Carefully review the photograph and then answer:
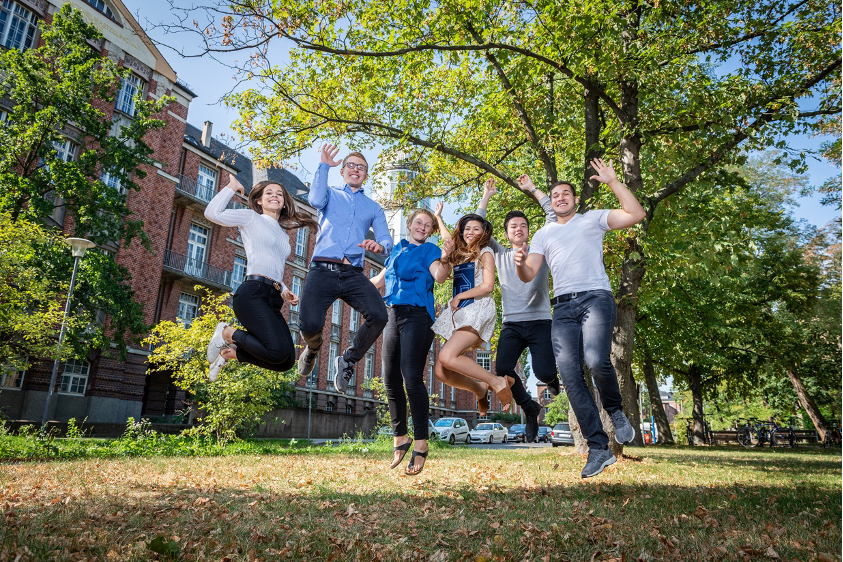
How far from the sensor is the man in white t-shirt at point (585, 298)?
4.86 meters

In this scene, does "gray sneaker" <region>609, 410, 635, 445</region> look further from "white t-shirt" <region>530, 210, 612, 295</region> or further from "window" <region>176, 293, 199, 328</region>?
"window" <region>176, 293, 199, 328</region>

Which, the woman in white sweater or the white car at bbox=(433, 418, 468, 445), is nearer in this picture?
the woman in white sweater

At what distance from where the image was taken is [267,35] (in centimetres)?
671

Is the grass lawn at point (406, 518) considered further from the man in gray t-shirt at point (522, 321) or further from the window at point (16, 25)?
the window at point (16, 25)

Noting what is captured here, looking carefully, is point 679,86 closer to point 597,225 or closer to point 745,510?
point 597,225

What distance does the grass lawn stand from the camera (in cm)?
384

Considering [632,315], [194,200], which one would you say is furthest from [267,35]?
[194,200]

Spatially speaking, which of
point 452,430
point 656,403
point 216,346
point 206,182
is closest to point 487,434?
point 452,430

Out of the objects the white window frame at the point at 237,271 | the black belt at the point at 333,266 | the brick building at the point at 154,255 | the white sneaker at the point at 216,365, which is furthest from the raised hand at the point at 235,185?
the white window frame at the point at 237,271

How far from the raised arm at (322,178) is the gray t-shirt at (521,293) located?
5.57ft

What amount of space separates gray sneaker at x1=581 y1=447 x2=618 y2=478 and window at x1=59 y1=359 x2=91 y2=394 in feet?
82.8

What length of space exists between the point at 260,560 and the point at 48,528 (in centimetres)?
200

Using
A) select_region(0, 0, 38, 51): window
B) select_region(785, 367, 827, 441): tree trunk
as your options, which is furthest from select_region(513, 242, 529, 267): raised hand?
select_region(785, 367, 827, 441): tree trunk

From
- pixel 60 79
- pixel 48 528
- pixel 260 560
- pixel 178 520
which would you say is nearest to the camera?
pixel 260 560
